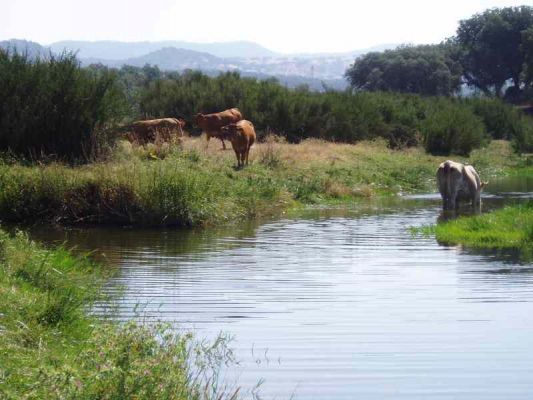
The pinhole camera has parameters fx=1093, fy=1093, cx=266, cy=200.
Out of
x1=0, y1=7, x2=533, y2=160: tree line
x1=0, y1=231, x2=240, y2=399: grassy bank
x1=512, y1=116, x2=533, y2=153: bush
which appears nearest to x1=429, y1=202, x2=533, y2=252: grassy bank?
x1=0, y1=231, x2=240, y2=399: grassy bank

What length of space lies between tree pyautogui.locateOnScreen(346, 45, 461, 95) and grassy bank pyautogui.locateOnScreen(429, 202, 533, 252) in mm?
68483

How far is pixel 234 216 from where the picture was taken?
943 inches

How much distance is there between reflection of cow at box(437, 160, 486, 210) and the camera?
24891mm

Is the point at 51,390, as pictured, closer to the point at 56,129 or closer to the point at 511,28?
the point at 56,129

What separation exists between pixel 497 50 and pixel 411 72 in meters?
7.28

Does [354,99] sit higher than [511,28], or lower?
lower

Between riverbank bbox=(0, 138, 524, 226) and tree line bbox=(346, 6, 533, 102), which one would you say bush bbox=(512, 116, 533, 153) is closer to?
riverbank bbox=(0, 138, 524, 226)

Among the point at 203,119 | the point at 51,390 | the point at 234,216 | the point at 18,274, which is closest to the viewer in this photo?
the point at 51,390

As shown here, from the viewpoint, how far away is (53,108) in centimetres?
2802

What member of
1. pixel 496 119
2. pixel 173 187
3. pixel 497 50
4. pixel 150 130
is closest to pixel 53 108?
pixel 150 130

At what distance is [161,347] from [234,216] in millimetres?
15636

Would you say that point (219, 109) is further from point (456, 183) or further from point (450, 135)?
point (456, 183)

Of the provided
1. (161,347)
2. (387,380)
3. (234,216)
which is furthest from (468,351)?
(234,216)

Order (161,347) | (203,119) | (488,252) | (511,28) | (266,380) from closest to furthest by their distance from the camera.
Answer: (161,347)
(266,380)
(488,252)
(203,119)
(511,28)
